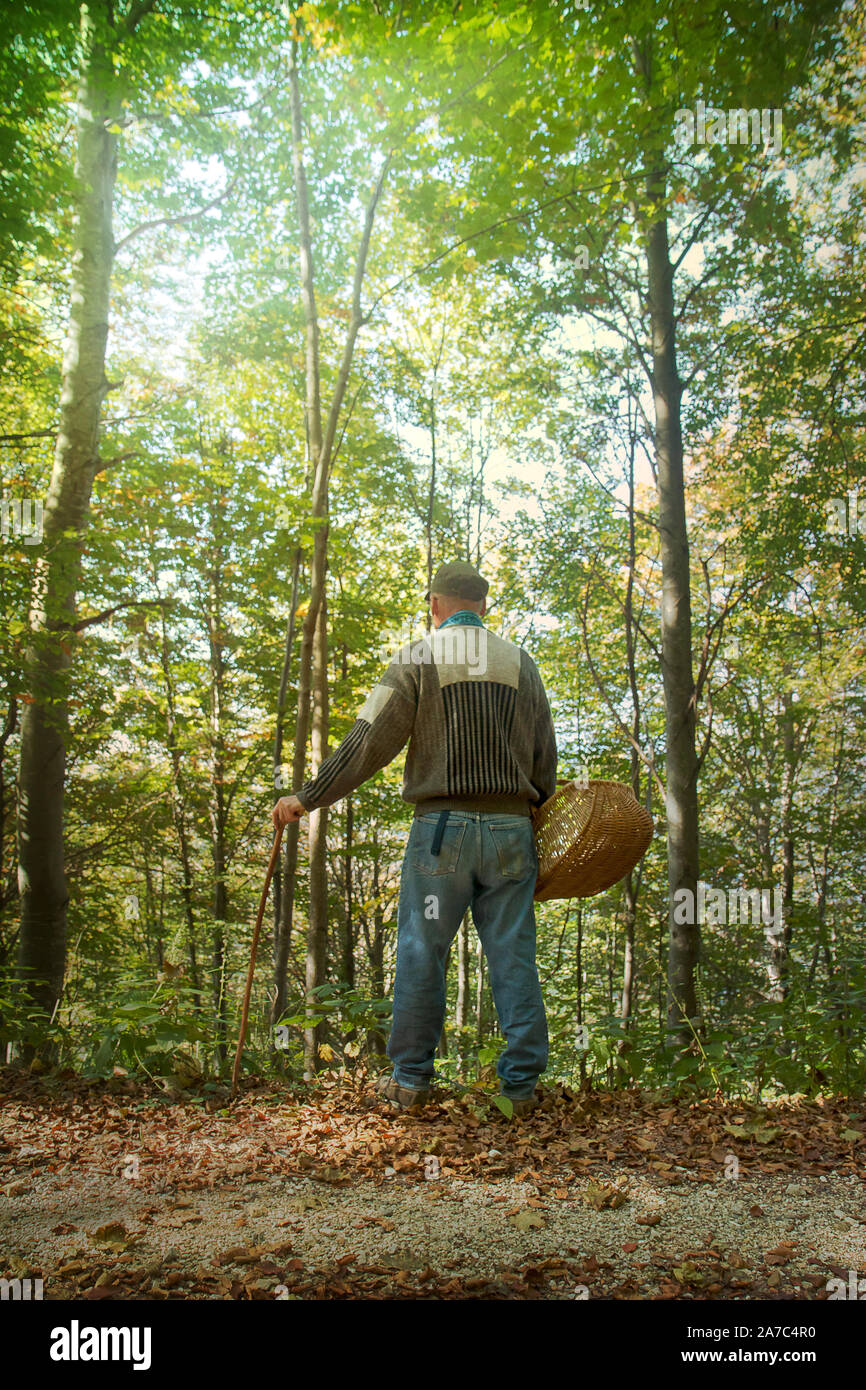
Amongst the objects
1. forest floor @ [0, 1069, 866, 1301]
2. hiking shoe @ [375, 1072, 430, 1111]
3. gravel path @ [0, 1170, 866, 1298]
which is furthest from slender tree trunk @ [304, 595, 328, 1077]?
gravel path @ [0, 1170, 866, 1298]

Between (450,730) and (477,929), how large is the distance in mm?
810

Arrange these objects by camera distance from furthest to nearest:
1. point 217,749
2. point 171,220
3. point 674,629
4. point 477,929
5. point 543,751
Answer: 1. point 217,749
2. point 171,220
3. point 674,629
4. point 543,751
5. point 477,929

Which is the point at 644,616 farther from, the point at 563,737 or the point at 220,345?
the point at 220,345

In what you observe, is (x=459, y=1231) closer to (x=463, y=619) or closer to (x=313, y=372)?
(x=463, y=619)

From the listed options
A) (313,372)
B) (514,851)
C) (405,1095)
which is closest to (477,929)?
(514,851)

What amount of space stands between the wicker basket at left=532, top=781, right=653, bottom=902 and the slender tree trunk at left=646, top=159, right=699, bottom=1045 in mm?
3145

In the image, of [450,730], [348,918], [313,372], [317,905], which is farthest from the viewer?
[348,918]

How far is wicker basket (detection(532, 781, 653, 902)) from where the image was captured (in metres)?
3.13

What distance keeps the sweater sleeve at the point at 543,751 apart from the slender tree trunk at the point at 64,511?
428 centimetres

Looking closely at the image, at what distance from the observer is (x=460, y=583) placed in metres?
3.48

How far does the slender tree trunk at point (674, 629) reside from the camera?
6.06 meters

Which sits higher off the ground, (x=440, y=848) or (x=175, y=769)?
(x=175, y=769)

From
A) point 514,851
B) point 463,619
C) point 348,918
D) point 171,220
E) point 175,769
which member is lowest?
point 348,918

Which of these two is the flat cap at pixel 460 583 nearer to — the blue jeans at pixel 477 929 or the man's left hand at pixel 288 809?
the blue jeans at pixel 477 929
